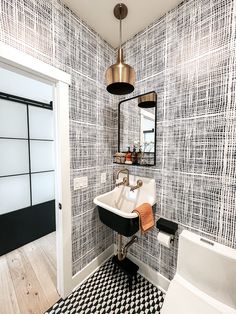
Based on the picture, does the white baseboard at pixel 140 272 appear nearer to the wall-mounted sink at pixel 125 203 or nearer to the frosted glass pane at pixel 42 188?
the wall-mounted sink at pixel 125 203

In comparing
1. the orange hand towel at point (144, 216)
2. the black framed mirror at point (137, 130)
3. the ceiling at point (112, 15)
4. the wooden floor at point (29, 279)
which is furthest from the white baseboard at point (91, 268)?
the ceiling at point (112, 15)

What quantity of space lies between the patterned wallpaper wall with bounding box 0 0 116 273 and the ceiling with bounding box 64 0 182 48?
72 mm

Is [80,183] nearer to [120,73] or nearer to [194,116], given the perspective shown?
[120,73]

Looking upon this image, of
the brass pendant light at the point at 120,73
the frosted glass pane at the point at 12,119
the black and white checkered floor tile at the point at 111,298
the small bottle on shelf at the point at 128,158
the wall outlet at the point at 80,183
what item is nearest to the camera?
the brass pendant light at the point at 120,73

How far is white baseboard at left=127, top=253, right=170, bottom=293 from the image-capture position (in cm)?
141

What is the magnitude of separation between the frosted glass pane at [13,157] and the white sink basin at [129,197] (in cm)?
134

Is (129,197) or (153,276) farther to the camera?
(129,197)

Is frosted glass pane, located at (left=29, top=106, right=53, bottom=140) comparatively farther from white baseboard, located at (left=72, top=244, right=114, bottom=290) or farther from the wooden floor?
white baseboard, located at (left=72, top=244, right=114, bottom=290)

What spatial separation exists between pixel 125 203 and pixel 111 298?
83cm

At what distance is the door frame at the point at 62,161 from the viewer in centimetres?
113

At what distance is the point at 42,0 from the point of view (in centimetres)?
110

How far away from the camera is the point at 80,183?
4.65 ft

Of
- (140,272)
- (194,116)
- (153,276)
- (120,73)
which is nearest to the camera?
(120,73)

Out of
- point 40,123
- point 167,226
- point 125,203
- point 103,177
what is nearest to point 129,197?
point 125,203
